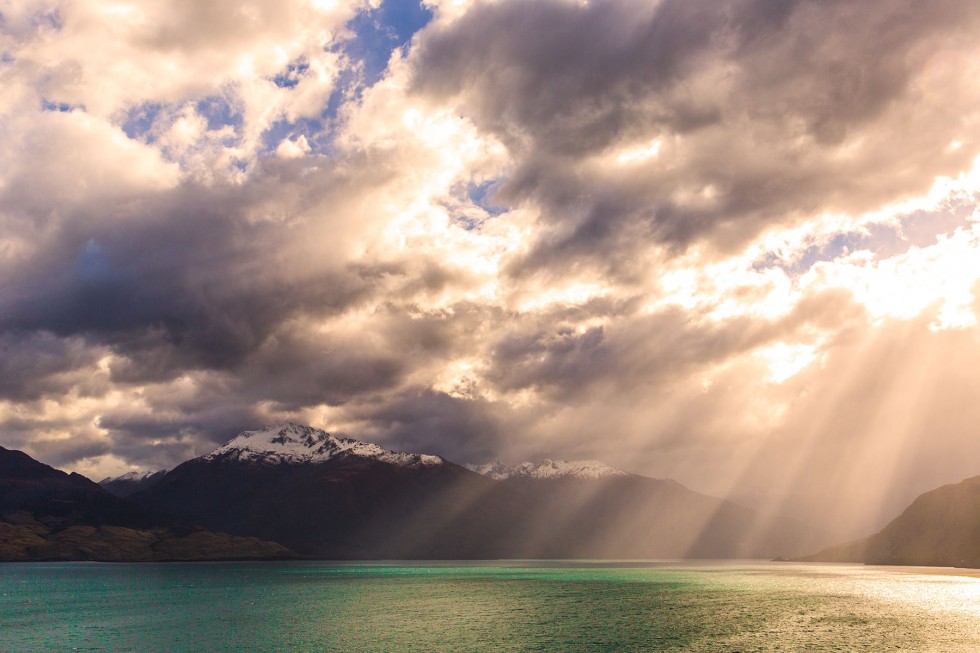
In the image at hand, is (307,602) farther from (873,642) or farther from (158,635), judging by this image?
(873,642)

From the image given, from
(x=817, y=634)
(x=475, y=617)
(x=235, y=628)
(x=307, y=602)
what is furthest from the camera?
(x=307, y=602)

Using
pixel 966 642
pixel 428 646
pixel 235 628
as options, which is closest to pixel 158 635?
pixel 235 628

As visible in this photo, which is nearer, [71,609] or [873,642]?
[873,642]

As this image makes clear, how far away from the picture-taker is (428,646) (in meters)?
112

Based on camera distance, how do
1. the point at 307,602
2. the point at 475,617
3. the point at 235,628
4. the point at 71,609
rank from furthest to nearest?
the point at 307,602
the point at 71,609
the point at 475,617
the point at 235,628

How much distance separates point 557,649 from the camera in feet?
361

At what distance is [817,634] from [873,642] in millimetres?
11164

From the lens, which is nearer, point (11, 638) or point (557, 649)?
point (557, 649)

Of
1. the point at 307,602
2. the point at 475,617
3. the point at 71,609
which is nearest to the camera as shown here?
the point at 475,617

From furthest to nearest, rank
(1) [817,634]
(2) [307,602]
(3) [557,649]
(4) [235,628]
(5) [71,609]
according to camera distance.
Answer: (2) [307,602] → (5) [71,609] → (4) [235,628] → (1) [817,634] → (3) [557,649]

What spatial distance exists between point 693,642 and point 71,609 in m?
152

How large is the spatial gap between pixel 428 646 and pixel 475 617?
4296 cm

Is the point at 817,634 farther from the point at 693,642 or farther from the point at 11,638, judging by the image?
the point at 11,638

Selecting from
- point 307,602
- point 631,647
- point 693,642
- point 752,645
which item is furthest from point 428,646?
point 307,602
